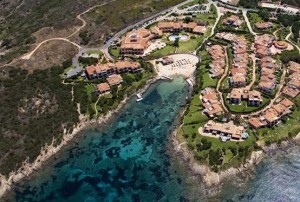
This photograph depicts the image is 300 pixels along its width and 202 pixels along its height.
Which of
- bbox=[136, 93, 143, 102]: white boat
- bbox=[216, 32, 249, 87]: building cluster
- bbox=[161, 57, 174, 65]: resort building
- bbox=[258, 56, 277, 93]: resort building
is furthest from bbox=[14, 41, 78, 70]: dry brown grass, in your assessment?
bbox=[258, 56, 277, 93]: resort building

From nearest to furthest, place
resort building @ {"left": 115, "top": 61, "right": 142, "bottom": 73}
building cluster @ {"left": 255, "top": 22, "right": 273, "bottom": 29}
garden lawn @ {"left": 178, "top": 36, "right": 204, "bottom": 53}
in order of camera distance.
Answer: resort building @ {"left": 115, "top": 61, "right": 142, "bottom": 73}
garden lawn @ {"left": 178, "top": 36, "right": 204, "bottom": 53}
building cluster @ {"left": 255, "top": 22, "right": 273, "bottom": 29}

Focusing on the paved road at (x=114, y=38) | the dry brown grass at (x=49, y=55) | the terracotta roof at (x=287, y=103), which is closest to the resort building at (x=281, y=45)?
the terracotta roof at (x=287, y=103)

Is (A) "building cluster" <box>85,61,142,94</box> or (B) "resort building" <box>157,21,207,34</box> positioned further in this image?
(B) "resort building" <box>157,21,207,34</box>

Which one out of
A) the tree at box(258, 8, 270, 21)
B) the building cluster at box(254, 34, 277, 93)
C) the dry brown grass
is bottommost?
the building cluster at box(254, 34, 277, 93)

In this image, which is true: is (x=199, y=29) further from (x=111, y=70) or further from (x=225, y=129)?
(x=225, y=129)

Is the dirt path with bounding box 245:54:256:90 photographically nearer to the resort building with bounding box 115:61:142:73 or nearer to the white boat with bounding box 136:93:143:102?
the white boat with bounding box 136:93:143:102

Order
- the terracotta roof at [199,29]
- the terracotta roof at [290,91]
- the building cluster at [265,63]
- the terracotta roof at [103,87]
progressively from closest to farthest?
the terracotta roof at [290,91] < the building cluster at [265,63] < the terracotta roof at [103,87] < the terracotta roof at [199,29]

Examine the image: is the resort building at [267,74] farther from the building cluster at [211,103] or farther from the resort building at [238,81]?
the building cluster at [211,103]

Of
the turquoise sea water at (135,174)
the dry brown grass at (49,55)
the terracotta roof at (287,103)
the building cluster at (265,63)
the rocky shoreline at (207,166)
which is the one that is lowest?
the turquoise sea water at (135,174)
